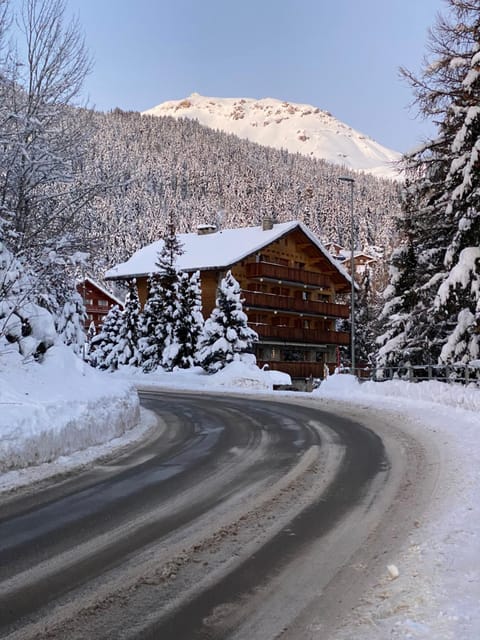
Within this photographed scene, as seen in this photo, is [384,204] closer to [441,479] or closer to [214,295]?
[214,295]

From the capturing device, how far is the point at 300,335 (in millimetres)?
51312

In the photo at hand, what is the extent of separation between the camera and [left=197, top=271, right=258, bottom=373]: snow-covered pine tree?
37406 mm

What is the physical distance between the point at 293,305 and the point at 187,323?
13.2 meters

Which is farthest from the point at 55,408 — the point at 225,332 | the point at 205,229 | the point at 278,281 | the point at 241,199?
the point at 241,199

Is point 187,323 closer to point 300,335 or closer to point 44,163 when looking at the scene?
point 300,335

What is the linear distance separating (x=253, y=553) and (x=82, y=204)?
9779 millimetres

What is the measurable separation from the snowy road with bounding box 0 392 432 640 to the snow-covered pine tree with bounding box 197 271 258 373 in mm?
27111

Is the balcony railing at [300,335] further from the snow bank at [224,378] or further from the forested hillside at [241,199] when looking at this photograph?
the forested hillside at [241,199]

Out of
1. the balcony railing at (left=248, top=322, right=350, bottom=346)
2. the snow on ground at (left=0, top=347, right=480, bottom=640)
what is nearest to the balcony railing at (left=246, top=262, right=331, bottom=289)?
the balcony railing at (left=248, top=322, right=350, bottom=346)

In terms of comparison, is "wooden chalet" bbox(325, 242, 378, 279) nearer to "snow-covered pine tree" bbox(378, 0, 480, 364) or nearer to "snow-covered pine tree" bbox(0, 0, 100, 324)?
"snow-covered pine tree" bbox(378, 0, 480, 364)

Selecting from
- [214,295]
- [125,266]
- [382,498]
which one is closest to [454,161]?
[382,498]

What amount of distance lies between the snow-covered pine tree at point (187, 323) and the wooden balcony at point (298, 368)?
26.5 ft

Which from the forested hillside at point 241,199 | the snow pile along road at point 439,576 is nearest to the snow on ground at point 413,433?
the snow pile along road at point 439,576

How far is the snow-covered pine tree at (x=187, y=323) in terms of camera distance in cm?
4106
